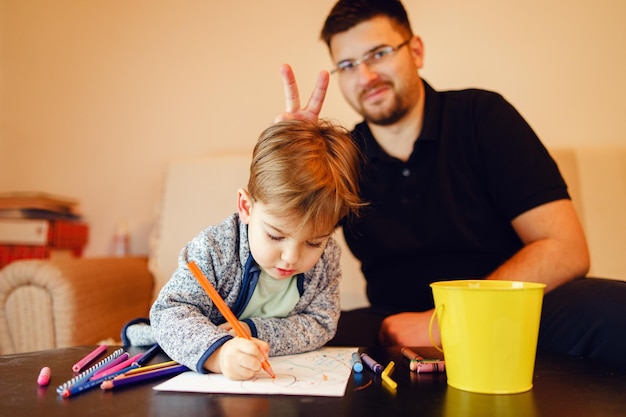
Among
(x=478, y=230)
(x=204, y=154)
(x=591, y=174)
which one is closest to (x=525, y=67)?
(x=591, y=174)

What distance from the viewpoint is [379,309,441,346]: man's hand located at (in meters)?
0.97

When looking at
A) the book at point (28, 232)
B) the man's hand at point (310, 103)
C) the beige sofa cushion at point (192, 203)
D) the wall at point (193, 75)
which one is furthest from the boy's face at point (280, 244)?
the book at point (28, 232)

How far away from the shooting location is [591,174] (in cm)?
153

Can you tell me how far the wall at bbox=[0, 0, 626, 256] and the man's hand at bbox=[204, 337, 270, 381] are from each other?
1.10 m

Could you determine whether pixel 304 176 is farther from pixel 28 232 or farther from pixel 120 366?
→ pixel 28 232

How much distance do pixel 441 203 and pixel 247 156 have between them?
701mm

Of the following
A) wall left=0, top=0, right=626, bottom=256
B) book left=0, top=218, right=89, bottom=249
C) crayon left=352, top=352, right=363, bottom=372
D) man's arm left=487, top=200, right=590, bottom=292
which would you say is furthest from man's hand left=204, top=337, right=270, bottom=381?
book left=0, top=218, right=89, bottom=249

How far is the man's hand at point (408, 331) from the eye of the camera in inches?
38.1

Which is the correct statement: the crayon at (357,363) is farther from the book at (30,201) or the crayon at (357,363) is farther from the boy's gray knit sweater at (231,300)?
the book at (30,201)

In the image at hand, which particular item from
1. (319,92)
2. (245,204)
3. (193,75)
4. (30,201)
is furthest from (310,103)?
(30,201)

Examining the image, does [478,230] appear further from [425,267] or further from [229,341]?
[229,341]

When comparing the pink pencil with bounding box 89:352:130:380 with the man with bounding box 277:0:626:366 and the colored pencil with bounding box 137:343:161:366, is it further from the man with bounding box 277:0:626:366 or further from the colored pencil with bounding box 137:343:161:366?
the man with bounding box 277:0:626:366

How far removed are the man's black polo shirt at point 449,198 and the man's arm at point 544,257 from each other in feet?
0.20

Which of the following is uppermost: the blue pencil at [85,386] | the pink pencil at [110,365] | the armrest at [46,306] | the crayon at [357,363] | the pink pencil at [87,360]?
the crayon at [357,363]
